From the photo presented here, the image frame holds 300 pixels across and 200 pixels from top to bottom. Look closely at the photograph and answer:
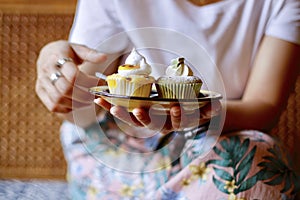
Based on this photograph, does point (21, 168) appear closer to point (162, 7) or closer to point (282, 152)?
point (162, 7)

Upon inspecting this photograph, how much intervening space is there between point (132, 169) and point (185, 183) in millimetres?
122

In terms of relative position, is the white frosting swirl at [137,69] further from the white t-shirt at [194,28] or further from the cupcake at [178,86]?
the white t-shirt at [194,28]

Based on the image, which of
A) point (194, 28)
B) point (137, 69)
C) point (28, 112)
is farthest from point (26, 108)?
point (137, 69)

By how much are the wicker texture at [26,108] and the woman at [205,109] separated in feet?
1.04

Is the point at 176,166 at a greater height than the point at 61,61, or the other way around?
the point at 61,61

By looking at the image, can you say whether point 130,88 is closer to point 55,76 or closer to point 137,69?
point 137,69

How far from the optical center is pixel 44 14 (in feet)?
3.83

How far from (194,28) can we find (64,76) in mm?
317

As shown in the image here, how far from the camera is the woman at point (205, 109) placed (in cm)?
68

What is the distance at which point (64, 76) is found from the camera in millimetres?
661

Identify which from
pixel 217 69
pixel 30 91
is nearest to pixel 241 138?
pixel 217 69

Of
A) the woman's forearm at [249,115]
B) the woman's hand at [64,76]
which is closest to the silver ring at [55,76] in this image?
the woman's hand at [64,76]

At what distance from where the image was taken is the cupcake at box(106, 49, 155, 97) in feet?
1.86

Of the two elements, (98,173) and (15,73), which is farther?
(15,73)
